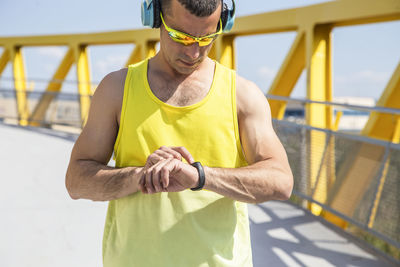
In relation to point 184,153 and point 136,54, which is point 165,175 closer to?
point 184,153

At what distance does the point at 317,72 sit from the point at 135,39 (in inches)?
252

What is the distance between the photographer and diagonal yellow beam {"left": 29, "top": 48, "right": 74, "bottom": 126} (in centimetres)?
1267

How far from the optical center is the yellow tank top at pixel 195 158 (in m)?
1.58

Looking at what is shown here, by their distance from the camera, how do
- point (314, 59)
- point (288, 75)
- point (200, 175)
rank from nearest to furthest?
1. point (200, 175)
2. point (314, 59)
3. point (288, 75)

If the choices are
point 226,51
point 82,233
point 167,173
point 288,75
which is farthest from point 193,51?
point 226,51

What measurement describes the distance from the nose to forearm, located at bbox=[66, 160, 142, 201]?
0.42m

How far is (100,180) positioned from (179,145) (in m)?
0.30

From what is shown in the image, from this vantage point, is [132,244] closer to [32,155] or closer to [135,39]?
[32,155]

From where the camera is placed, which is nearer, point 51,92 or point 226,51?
point 226,51

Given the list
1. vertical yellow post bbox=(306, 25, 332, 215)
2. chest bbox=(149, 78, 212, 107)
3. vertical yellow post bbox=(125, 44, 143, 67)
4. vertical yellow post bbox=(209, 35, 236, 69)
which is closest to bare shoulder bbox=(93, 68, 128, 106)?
chest bbox=(149, 78, 212, 107)

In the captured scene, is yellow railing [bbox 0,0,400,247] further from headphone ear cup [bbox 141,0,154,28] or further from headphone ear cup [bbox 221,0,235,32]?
headphone ear cup [bbox 141,0,154,28]

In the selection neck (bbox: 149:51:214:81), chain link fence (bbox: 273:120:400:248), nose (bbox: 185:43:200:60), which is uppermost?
nose (bbox: 185:43:200:60)

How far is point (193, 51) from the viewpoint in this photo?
156 cm

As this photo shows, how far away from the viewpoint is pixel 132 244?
5.33 feet
